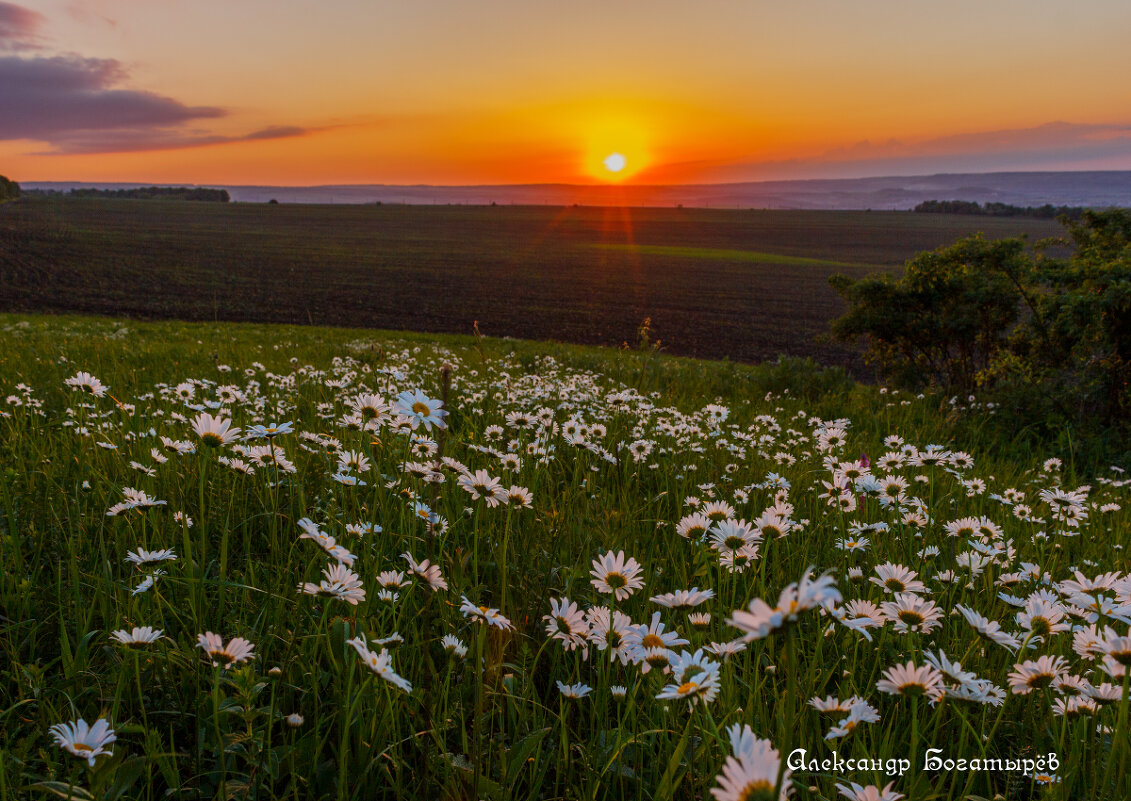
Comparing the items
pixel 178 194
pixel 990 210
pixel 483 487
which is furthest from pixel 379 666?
pixel 178 194

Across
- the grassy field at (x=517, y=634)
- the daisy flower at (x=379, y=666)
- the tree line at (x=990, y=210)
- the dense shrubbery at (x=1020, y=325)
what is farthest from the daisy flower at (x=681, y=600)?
the tree line at (x=990, y=210)

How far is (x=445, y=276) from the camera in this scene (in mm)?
45188

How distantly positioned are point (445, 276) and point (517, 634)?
148 feet

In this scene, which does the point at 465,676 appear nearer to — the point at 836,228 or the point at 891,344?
the point at 891,344

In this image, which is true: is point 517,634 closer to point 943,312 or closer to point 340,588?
point 340,588

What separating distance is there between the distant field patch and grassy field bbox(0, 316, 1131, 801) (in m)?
63.4

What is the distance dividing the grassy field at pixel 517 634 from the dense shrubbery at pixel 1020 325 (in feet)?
16.6

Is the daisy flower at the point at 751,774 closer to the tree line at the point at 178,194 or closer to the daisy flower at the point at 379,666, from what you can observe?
the daisy flower at the point at 379,666

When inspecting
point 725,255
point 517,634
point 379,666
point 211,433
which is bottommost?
point 517,634

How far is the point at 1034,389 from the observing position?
7938mm

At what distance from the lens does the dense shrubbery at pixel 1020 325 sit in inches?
300

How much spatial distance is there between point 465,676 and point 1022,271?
34.7ft

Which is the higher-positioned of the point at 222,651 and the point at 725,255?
the point at 725,255

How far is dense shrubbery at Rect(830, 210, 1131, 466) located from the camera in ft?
25.0
